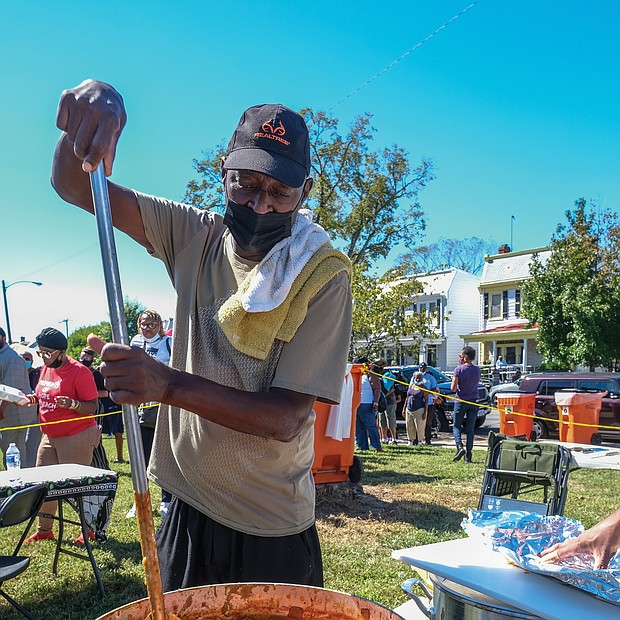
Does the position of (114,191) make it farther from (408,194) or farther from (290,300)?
(408,194)

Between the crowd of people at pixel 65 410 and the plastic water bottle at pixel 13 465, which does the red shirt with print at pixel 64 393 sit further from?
the plastic water bottle at pixel 13 465

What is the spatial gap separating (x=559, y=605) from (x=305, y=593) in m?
1.04

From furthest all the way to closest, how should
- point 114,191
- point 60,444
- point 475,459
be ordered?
point 475,459 < point 60,444 < point 114,191

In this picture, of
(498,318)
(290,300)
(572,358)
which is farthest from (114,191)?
A: (498,318)

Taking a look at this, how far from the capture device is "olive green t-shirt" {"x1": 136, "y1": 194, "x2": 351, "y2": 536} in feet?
5.16

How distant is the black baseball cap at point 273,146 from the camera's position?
5.27ft

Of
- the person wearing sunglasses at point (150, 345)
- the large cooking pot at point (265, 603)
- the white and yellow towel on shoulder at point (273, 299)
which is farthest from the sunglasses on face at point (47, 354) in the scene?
the large cooking pot at point (265, 603)

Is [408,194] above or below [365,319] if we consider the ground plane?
above

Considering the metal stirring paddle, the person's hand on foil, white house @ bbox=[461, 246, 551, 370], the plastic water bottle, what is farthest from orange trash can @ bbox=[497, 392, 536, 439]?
white house @ bbox=[461, 246, 551, 370]

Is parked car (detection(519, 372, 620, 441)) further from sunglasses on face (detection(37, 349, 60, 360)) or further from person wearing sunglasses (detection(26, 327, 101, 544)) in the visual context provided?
sunglasses on face (detection(37, 349, 60, 360))

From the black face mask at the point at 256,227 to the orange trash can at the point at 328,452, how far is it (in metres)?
5.31

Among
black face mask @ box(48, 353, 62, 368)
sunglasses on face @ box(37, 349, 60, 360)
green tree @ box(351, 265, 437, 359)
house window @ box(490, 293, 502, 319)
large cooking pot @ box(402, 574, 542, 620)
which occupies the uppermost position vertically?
house window @ box(490, 293, 502, 319)

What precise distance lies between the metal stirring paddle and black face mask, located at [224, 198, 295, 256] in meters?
0.56

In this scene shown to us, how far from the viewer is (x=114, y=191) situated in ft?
5.57
